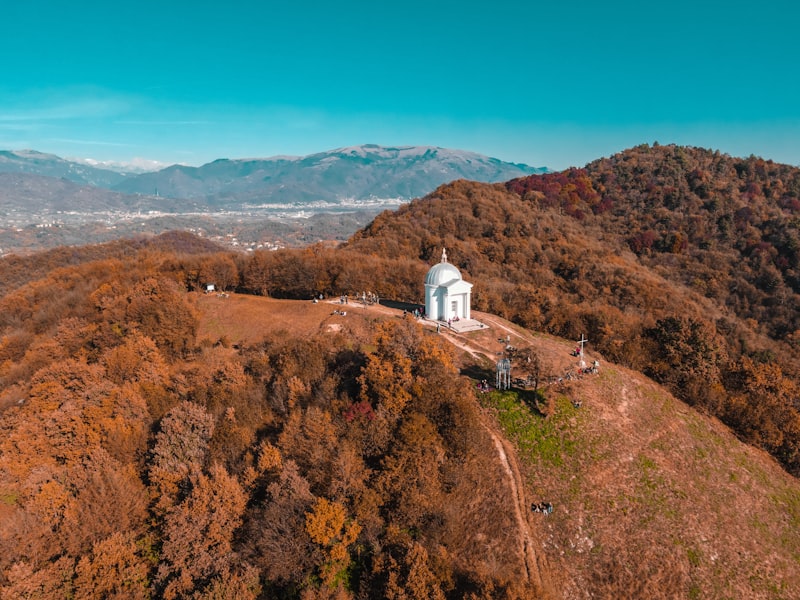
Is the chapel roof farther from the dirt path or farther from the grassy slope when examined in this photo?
the dirt path

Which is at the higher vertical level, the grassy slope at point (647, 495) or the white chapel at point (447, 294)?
the white chapel at point (447, 294)

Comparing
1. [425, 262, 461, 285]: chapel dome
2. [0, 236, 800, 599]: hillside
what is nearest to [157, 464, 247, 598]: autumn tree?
[0, 236, 800, 599]: hillside

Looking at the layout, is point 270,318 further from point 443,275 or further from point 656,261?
point 656,261

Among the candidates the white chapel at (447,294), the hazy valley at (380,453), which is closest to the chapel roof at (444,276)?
the white chapel at (447,294)

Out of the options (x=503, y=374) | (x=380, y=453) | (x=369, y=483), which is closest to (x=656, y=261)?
(x=503, y=374)

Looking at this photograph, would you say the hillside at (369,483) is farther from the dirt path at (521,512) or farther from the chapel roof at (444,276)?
the chapel roof at (444,276)

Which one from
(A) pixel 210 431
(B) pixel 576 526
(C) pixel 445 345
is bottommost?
(B) pixel 576 526

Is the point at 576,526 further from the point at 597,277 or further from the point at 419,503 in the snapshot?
the point at 597,277

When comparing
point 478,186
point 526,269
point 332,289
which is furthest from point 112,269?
point 478,186
